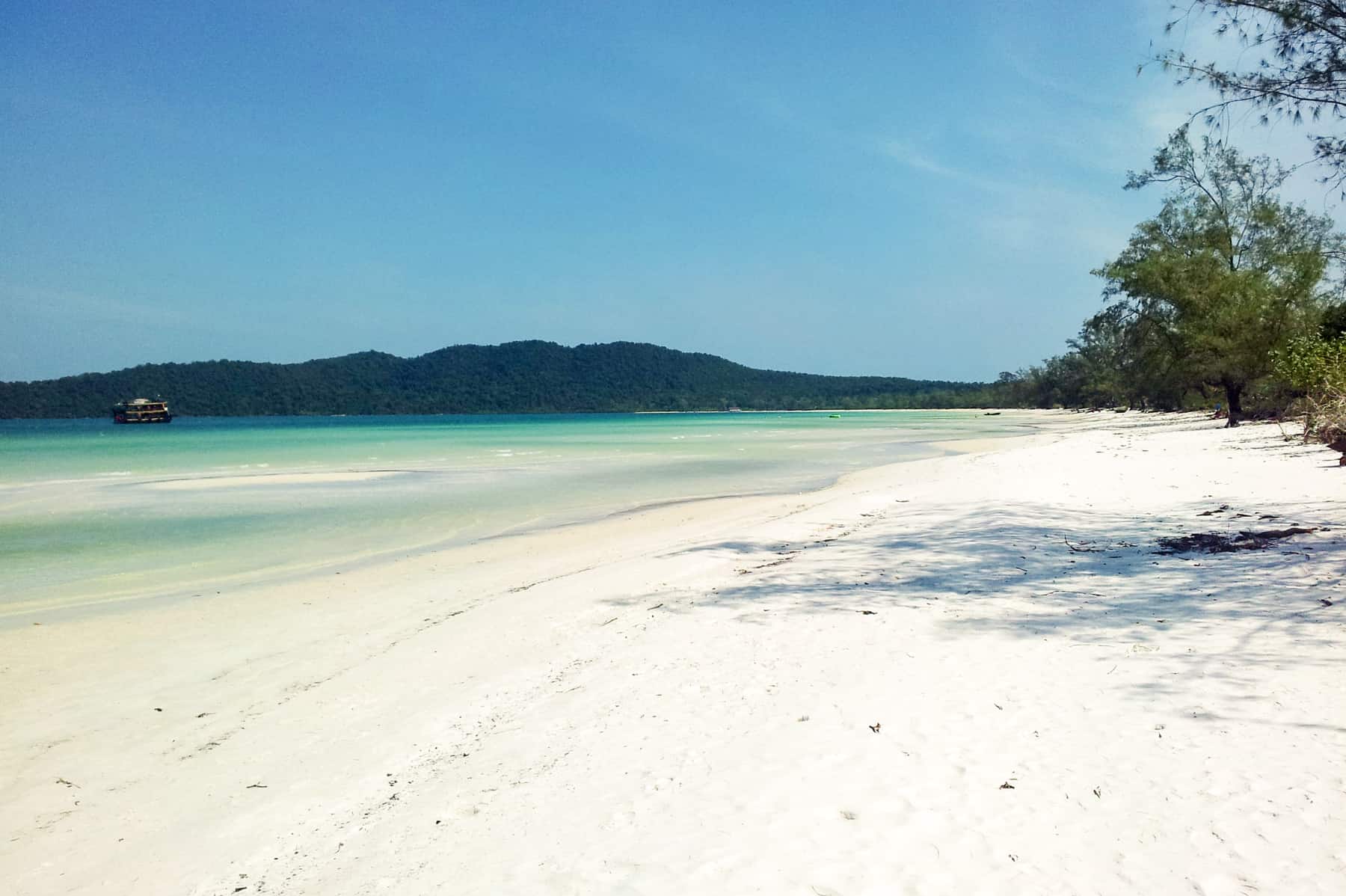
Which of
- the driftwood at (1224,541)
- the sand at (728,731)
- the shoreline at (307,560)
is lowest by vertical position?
the shoreline at (307,560)

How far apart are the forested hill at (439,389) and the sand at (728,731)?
15520 cm

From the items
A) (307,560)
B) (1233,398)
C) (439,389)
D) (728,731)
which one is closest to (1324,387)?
(1233,398)

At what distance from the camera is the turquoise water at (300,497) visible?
12.4 meters

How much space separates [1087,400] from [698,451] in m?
80.6

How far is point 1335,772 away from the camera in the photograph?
3.40m

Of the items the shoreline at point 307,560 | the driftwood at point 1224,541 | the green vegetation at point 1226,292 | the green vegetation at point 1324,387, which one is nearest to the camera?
the driftwood at point 1224,541

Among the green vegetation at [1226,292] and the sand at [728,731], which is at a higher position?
the green vegetation at [1226,292]

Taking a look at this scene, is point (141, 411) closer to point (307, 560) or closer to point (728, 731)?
point (307, 560)

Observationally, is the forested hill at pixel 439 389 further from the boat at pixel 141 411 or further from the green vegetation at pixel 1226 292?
the green vegetation at pixel 1226 292

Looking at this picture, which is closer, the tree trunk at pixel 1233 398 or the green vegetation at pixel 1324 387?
the green vegetation at pixel 1324 387

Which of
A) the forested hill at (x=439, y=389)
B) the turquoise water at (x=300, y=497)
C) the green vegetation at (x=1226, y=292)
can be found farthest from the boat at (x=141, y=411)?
the green vegetation at (x=1226, y=292)

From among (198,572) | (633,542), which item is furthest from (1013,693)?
(198,572)

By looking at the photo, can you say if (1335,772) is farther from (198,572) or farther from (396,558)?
(198,572)

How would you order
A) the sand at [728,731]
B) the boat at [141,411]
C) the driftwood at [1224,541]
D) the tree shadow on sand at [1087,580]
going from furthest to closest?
the boat at [141,411], the driftwood at [1224,541], the tree shadow on sand at [1087,580], the sand at [728,731]
